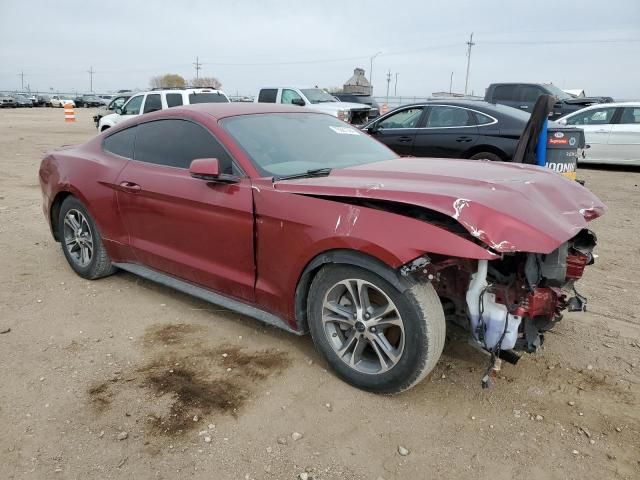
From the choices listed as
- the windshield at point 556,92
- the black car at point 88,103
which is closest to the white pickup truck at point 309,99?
the windshield at point 556,92

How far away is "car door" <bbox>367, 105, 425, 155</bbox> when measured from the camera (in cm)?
862

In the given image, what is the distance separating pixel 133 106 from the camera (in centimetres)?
1476

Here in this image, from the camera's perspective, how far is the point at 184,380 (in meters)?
3.06

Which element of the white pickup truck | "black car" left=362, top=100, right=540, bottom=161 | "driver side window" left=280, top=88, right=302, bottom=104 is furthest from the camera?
"driver side window" left=280, top=88, right=302, bottom=104

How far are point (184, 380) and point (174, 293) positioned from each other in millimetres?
1427

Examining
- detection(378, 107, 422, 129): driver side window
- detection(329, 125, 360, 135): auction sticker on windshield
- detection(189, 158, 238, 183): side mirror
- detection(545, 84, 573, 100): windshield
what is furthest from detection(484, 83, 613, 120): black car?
detection(189, 158, 238, 183): side mirror

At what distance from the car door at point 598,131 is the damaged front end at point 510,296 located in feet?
31.5

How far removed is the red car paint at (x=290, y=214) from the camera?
8.17 ft

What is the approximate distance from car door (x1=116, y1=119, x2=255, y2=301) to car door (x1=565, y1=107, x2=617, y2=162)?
9.89 metres

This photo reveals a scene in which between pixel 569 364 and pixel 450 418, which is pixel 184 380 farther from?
pixel 569 364

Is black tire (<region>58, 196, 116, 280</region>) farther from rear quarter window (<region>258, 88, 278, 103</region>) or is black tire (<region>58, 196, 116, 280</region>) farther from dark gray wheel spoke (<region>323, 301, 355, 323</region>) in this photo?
rear quarter window (<region>258, 88, 278, 103</region>)

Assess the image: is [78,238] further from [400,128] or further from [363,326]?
[400,128]

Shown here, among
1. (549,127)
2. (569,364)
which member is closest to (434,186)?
(569,364)

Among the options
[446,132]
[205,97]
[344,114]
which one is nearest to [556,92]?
[344,114]
